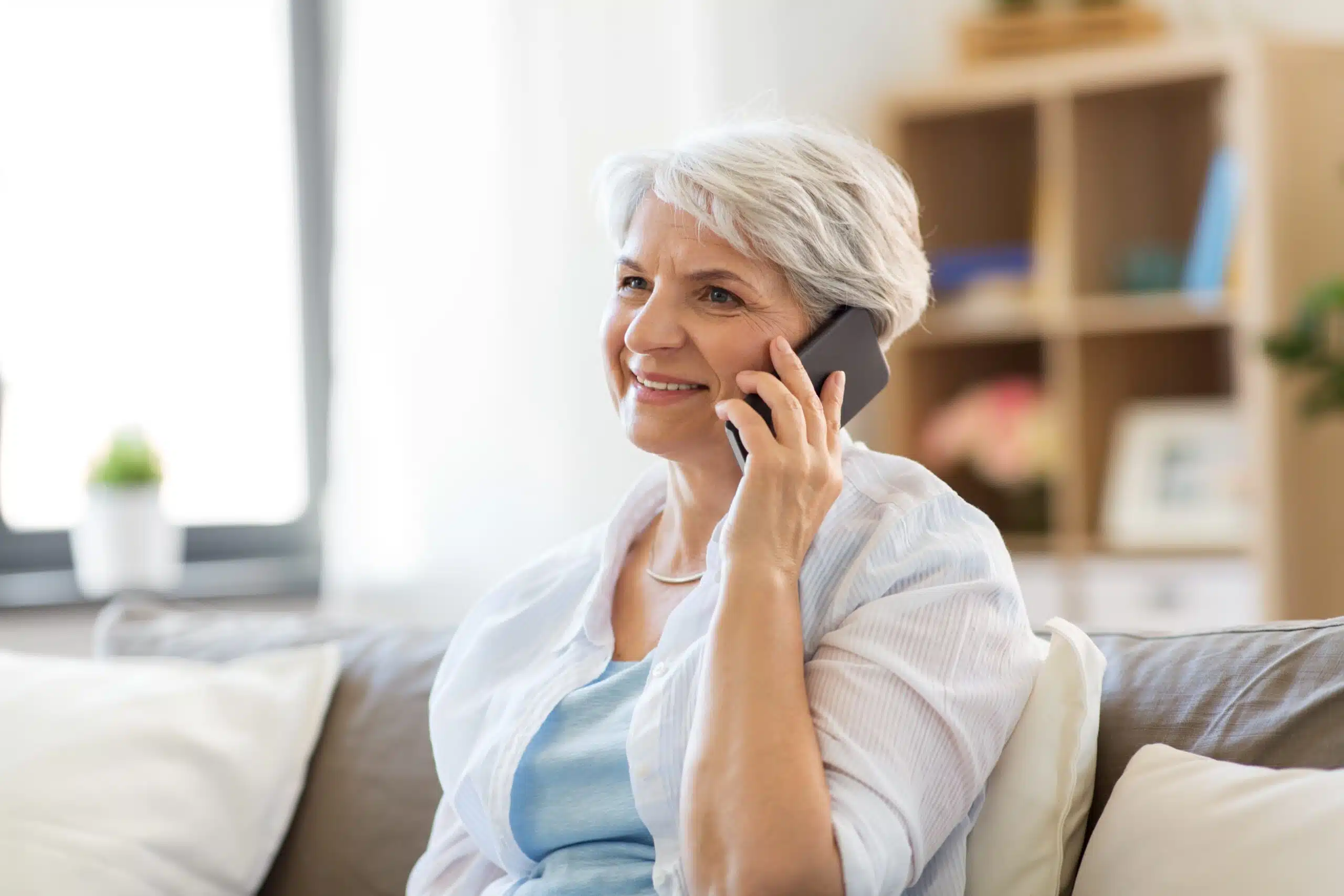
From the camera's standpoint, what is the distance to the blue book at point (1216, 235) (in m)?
3.27

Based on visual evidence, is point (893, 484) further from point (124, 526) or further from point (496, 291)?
point (496, 291)

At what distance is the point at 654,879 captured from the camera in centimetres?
129

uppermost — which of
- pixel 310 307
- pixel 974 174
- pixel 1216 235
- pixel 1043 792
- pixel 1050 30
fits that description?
pixel 1050 30

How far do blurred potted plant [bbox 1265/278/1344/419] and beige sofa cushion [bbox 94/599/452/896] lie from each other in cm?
183

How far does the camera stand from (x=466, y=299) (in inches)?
118

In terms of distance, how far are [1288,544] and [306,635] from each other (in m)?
2.24

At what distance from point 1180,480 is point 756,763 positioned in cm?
248

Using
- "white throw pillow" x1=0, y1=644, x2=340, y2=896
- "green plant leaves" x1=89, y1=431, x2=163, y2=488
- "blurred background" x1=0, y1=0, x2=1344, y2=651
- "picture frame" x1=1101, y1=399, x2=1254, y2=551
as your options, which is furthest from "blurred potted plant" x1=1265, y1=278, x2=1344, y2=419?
"green plant leaves" x1=89, y1=431, x2=163, y2=488

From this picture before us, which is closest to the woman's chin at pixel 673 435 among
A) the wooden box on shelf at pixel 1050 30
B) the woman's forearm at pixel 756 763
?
the woman's forearm at pixel 756 763

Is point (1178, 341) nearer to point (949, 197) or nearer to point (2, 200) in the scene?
point (949, 197)

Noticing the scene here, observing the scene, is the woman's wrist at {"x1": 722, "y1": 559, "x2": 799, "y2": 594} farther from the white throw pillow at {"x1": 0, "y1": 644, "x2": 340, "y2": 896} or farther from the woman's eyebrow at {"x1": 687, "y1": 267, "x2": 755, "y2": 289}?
the white throw pillow at {"x1": 0, "y1": 644, "x2": 340, "y2": 896}

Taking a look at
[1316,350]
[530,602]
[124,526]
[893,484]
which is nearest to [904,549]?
[893,484]

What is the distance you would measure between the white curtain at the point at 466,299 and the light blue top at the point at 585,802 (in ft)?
5.16

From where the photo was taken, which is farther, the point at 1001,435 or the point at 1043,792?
the point at 1001,435
